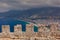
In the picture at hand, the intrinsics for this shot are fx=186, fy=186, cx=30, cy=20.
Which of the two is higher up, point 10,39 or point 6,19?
point 6,19

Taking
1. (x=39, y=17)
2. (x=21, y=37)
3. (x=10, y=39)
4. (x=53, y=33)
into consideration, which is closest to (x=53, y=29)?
(x=53, y=33)

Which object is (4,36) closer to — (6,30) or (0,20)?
(6,30)

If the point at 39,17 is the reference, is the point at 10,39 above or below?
below

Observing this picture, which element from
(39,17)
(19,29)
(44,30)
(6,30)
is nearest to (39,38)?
(44,30)

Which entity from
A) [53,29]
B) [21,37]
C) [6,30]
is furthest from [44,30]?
[6,30]

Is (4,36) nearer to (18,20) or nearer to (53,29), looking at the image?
(53,29)

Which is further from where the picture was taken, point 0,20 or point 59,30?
point 0,20

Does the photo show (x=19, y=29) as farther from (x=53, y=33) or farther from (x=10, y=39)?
(x=53, y=33)

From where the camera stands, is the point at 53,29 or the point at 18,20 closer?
the point at 53,29
